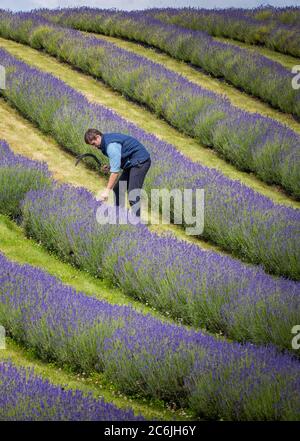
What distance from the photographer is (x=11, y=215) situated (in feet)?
28.2

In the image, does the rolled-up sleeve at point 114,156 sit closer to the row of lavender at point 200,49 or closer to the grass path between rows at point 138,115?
the grass path between rows at point 138,115

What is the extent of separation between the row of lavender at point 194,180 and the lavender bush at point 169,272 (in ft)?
2.75

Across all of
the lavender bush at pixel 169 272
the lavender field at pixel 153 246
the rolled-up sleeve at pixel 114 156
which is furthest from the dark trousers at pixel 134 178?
the rolled-up sleeve at pixel 114 156

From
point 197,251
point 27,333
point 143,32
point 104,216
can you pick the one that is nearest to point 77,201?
point 104,216

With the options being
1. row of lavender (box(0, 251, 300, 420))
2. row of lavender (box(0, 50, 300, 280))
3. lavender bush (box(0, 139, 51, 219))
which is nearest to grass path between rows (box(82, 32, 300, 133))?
row of lavender (box(0, 50, 300, 280))

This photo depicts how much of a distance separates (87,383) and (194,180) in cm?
457

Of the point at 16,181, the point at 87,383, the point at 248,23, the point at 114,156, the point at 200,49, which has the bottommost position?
the point at 87,383

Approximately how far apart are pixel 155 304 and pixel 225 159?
577 cm

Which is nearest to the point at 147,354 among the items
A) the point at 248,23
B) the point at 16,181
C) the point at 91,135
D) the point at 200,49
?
the point at 91,135

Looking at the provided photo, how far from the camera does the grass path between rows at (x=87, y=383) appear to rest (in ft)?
15.4

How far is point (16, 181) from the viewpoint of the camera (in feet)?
27.8

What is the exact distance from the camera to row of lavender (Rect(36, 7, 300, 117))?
14.1 m

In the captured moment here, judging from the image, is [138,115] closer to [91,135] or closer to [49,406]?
[91,135]

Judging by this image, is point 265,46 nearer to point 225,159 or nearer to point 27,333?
point 225,159
